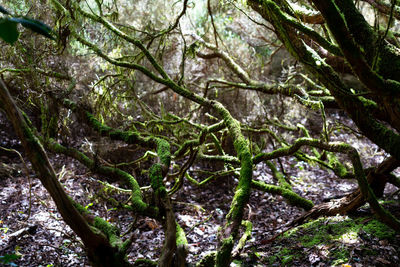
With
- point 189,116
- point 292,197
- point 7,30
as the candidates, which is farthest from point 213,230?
point 7,30

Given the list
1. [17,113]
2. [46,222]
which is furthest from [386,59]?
[46,222]

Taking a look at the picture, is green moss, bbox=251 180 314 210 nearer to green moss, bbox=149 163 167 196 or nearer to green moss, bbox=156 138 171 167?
green moss, bbox=156 138 171 167

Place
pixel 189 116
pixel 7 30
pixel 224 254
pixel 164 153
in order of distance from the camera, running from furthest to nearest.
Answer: pixel 189 116, pixel 164 153, pixel 224 254, pixel 7 30

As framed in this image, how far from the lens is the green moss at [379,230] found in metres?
3.41

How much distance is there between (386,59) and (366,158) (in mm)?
5836

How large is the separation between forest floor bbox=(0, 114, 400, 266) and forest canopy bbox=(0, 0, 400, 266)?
0.31 ft

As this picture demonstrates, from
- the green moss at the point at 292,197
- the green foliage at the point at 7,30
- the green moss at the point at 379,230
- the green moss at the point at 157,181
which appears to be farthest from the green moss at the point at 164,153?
the green moss at the point at 379,230

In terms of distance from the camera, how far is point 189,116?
18.6 feet

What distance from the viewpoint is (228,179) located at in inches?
263

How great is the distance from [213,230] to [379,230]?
2454 millimetres

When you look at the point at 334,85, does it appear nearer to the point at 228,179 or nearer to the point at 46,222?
the point at 228,179

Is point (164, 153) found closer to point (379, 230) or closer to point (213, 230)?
point (213, 230)

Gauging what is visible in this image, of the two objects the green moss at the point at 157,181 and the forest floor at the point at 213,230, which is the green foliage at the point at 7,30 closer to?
the forest floor at the point at 213,230

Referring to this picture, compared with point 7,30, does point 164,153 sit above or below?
above
